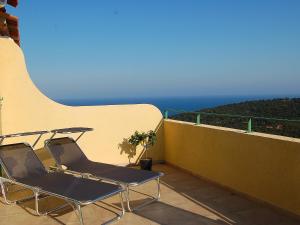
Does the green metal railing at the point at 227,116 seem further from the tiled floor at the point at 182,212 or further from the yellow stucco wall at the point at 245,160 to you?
the tiled floor at the point at 182,212

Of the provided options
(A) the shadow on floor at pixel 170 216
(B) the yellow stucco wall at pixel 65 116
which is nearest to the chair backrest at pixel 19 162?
(B) the yellow stucco wall at pixel 65 116

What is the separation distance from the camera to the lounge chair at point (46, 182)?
416cm

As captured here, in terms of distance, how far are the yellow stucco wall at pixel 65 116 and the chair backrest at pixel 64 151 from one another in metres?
0.60

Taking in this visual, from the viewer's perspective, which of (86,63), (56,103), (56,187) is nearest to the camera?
(56,187)

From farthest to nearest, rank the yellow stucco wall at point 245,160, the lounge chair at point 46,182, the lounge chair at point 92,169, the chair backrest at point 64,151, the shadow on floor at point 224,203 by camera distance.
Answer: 1. the chair backrest at point 64,151
2. the lounge chair at point 92,169
3. the yellow stucco wall at point 245,160
4. the shadow on floor at point 224,203
5. the lounge chair at point 46,182

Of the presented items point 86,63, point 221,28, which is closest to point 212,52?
point 221,28

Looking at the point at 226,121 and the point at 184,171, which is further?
the point at 184,171

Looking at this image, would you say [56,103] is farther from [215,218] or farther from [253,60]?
[253,60]

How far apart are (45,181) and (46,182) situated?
0.08 m

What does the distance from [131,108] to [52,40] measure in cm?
1597

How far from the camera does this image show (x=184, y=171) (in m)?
7.14

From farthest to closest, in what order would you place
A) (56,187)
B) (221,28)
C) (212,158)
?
(221,28)
(212,158)
(56,187)

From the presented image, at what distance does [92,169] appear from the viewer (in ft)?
18.4

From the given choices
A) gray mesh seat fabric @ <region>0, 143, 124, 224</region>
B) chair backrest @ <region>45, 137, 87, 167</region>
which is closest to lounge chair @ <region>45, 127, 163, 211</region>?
chair backrest @ <region>45, 137, 87, 167</region>
